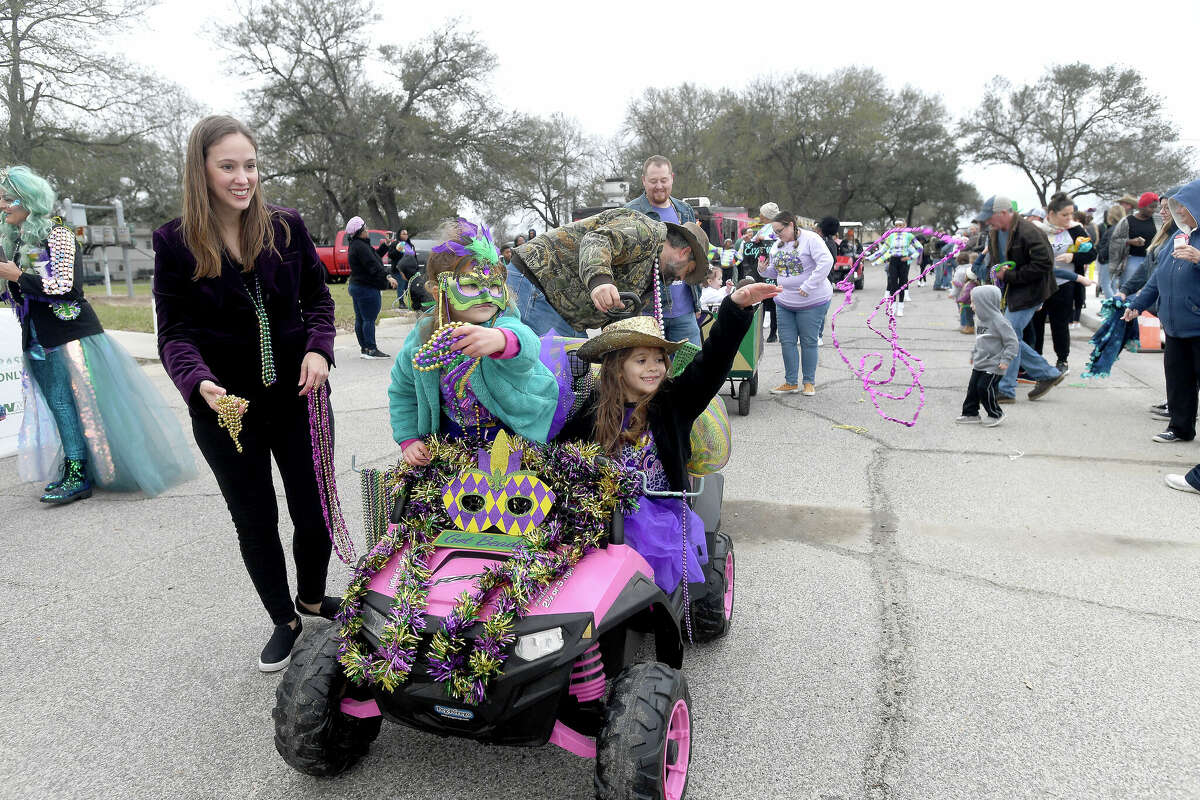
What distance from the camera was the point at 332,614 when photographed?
10.6 feet

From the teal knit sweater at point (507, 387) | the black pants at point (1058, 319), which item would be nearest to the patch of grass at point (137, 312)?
the black pants at point (1058, 319)

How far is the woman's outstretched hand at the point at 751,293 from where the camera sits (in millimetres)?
2480

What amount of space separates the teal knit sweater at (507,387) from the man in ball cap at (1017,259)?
19.3 ft

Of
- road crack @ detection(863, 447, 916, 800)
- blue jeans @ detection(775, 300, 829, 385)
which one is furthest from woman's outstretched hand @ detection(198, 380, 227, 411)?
blue jeans @ detection(775, 300, 829, 385)

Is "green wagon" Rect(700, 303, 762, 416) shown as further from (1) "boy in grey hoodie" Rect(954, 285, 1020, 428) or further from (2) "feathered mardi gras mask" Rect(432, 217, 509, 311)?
(2) "feathered mardi gras mask" Rect(432, 217, 509, 311)

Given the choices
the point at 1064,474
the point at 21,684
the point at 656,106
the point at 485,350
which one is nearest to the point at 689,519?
the point at 485,350

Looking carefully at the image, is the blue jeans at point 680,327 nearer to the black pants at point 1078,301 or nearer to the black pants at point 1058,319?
the black pants at point 1058,319

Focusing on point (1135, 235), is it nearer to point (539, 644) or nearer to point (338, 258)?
point (539, 644)

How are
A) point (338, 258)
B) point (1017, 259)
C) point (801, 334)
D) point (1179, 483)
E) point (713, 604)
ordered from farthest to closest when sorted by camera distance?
point (338, 258)
point (801, 334)
point (1017, 259)
point (1179, 483)
point (713, 604)

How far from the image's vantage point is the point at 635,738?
192 centimetres

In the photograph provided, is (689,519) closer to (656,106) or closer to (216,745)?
(216,745)

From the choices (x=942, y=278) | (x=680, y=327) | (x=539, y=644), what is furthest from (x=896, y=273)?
(x=539, y=644)

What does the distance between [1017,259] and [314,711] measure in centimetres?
691

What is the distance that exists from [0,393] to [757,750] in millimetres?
6281
